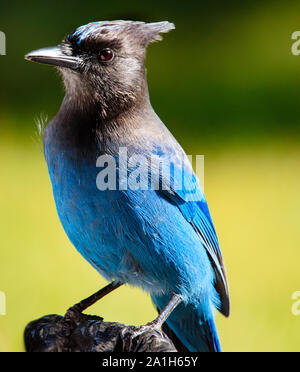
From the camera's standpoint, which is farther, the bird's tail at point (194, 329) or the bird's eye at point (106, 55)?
the bird's tail at point (194, 329)

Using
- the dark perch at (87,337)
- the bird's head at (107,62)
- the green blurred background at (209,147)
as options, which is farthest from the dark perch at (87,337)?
the bird's head at (107,62)

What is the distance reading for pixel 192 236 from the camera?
2.36 m

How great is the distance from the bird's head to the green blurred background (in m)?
0.39

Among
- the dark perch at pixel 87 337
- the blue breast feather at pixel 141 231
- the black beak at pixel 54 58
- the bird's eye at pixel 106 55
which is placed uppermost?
the bird's eye at pixel 106 55

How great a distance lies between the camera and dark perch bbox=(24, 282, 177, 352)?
6.70 ft

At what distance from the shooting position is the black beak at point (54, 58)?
6.57ft

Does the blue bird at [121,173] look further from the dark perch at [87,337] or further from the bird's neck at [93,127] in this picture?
the dark perch at [87,337]

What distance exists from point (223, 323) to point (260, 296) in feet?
1.26

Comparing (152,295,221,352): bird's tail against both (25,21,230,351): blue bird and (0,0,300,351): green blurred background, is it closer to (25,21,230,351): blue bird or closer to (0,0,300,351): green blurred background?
(25,21,230,351): blue bird

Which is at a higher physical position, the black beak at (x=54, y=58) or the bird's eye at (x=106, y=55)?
the bird's eye at (x=106, y=55)

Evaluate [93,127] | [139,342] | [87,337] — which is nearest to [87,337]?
[87,337]
